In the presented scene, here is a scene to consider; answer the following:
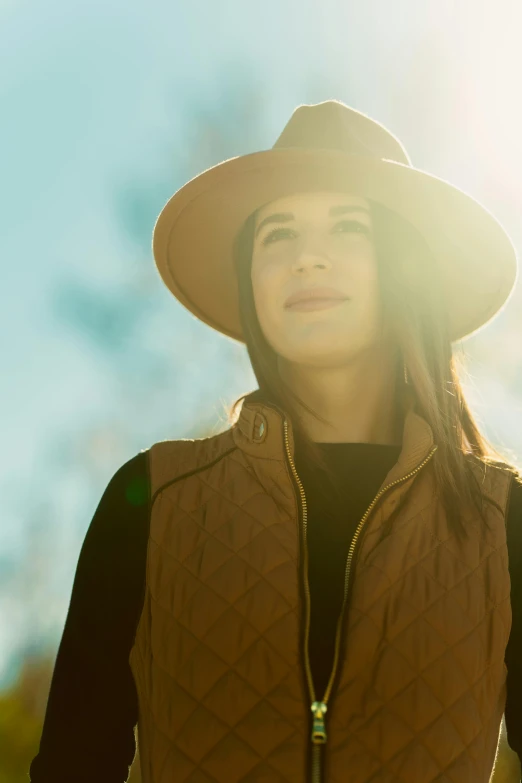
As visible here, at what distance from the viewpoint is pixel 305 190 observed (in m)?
2.53

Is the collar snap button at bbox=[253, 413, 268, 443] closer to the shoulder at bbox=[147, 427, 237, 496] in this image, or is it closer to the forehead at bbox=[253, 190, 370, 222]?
the shoulder at bbox=[147, 427, 237, 496]

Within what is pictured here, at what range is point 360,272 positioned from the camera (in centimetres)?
240

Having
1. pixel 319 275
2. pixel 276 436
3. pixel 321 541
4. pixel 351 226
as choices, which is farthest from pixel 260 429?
pixel 351 226

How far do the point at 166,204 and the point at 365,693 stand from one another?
191 cm

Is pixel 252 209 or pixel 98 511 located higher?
pixel 252 209

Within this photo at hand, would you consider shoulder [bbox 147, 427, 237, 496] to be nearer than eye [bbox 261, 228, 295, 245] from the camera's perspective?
Yes

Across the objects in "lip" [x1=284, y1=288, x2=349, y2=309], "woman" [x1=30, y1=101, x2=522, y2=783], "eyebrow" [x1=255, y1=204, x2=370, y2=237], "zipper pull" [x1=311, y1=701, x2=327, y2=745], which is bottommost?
"zipper pull" [x1=311, y1=701, x2=327, y2=745]

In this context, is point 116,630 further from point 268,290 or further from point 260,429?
point 268,290

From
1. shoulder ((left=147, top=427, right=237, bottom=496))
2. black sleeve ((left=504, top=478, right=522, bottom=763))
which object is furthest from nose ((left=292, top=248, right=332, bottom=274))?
black sleeve ((left=504, top=478, right=522, bottom=763))

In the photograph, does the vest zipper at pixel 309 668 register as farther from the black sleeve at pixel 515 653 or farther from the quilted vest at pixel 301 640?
the black sleeve at pixel 515 653

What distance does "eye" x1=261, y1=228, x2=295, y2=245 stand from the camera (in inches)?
101

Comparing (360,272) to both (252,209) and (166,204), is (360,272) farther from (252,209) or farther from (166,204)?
(166,204)

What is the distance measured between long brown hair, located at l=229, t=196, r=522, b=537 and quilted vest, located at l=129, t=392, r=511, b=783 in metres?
0.24

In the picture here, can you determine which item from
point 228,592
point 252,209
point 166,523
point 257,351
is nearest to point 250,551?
point 228,592
